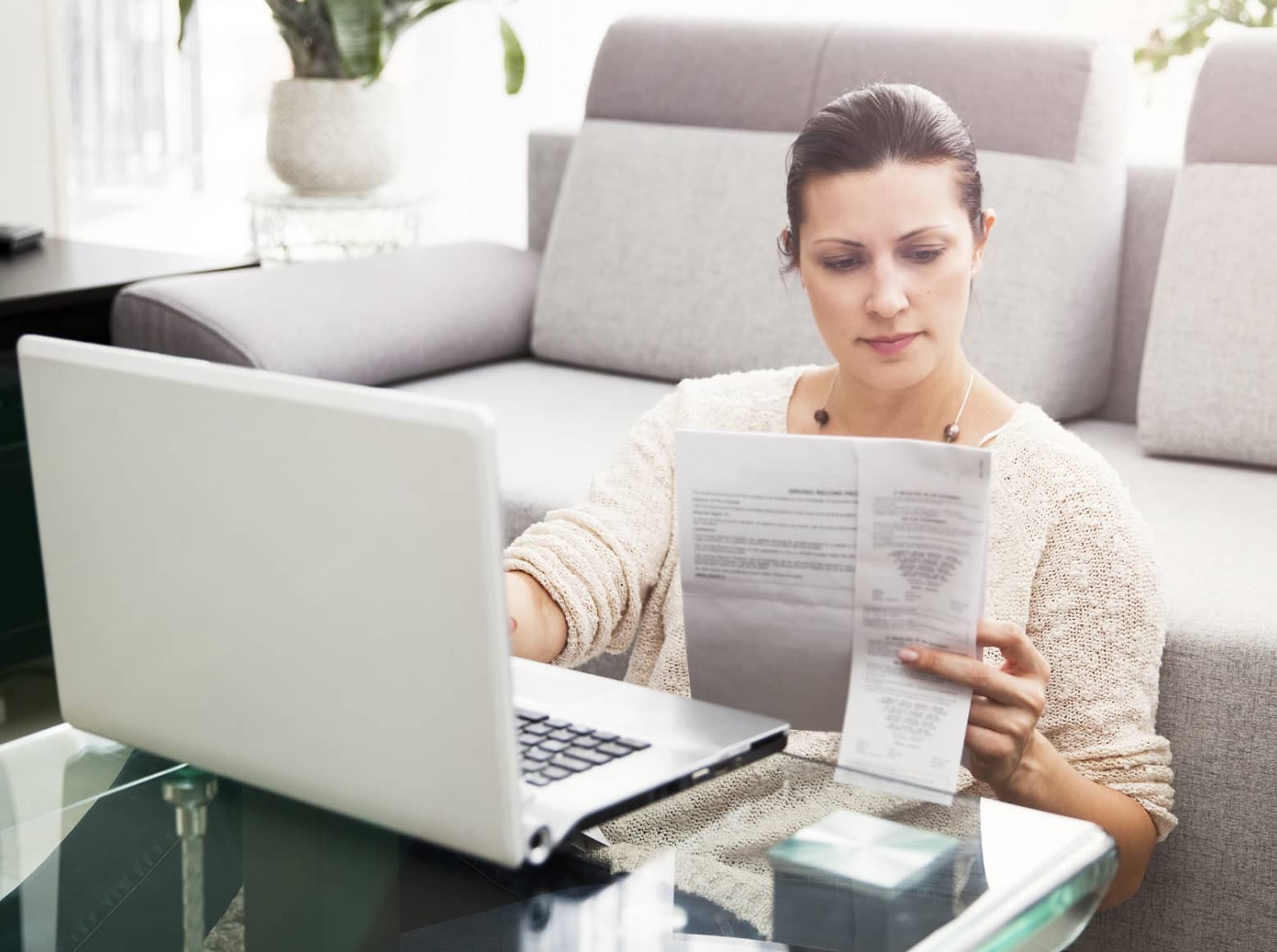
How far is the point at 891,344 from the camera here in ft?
3.87

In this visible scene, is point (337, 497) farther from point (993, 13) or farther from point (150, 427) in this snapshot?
point (993, 13)

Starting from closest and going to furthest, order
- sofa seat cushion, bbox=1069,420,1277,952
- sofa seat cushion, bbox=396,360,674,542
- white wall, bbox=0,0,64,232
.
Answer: sofa seat cushion, bbox=1069,420,1277,952
sofa seat cushion, bbox=396,360,674,542
white wall, bbox=0,0,64,232

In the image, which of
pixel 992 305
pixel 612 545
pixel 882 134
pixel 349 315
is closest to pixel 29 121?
pixel 349 315

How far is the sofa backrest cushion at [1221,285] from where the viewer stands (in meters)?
1.88

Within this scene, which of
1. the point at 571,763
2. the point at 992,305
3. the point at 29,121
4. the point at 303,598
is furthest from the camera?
the point at 29,121

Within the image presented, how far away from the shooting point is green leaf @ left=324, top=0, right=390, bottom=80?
8.13ft

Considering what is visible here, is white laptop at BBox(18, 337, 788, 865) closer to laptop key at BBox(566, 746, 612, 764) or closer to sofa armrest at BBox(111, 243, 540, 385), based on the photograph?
laptop key at BBox(566, 746, 612, 764)

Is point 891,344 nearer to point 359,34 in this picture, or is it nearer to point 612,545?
point 612,545

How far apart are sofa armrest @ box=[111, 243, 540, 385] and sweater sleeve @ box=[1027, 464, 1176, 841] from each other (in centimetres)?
120

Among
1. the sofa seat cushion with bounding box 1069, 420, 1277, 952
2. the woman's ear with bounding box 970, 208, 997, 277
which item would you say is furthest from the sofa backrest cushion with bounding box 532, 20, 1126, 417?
the woman's ear with bounding box 970, 208, 997, 277

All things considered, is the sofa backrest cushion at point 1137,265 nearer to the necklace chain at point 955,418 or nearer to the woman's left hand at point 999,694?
the necklace chain at point 955,418

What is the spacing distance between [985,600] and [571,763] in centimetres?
37

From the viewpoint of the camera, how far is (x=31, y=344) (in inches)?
31.0

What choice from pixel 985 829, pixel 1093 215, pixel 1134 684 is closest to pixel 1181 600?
pixel 1134 684
